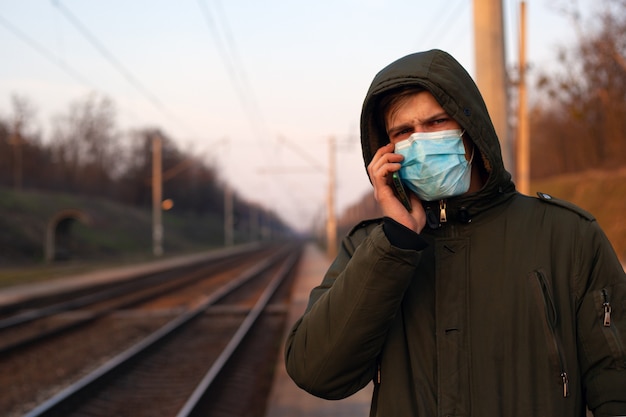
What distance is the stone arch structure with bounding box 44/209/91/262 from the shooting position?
29.8 m

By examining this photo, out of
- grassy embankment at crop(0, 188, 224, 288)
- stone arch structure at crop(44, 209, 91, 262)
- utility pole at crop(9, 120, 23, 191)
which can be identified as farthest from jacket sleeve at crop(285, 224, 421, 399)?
utility pole at crop(9, 120, 23, 191)

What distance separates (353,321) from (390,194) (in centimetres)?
36

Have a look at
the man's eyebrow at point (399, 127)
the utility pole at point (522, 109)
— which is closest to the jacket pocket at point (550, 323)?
the man's eyebrow at point (399, 127)

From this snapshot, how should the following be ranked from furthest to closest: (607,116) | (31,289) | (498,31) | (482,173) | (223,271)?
(223,271) < (607,116) < (31,289) < (498,31) < (482,173)

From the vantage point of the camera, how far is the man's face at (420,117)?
1.92 m

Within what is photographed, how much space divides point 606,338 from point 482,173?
1.94ft

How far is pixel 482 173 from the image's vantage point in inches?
79.6

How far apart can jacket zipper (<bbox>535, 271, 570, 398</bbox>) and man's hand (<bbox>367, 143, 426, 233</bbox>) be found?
0.34 m

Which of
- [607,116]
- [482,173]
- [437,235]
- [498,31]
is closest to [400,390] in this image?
[437,235]

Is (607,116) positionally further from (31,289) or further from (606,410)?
(606,410)

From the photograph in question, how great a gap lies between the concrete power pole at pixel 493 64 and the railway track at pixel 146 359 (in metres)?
3.99

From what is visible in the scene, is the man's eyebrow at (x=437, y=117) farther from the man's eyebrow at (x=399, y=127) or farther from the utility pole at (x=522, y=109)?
the utility pole at (x=522, y=109)

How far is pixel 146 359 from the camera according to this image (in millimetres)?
9891

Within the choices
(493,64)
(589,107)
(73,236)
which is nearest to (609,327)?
(493,64)
